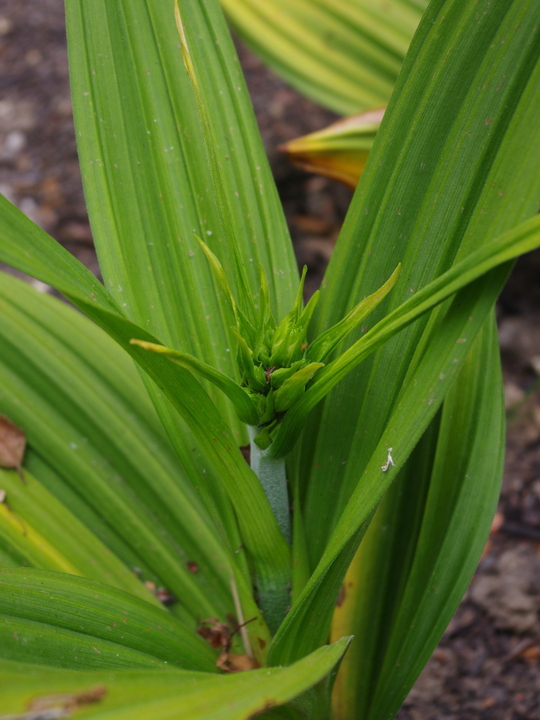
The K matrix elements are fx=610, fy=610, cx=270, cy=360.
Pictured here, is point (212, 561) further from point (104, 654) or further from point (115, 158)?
point (115, 158)

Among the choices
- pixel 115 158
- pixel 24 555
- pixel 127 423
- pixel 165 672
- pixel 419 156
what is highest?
pixel 419 156

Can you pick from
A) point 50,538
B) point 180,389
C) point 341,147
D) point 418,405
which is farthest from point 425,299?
point 341,147

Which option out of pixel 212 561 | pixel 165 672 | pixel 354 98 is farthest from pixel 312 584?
pixel 354 98

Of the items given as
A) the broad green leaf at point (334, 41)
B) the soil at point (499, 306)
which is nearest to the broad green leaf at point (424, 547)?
the soil at point (499, 306)

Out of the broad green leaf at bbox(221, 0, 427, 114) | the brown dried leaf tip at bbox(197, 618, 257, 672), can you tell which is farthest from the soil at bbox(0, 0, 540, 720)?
the brown dried leaf tip at bbox(197, 618, 257, 672)

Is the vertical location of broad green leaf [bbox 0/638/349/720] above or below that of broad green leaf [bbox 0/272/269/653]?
above

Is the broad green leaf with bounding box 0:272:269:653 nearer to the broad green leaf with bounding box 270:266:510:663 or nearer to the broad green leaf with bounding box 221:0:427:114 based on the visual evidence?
the broad green leaf with bounding box 270:266:510:663
